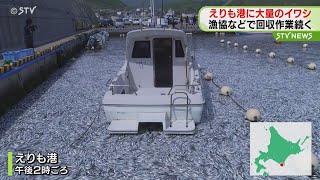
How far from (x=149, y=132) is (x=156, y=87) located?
3262 mm

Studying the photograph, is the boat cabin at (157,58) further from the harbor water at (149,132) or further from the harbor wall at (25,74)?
the harbor wall at (25,74)

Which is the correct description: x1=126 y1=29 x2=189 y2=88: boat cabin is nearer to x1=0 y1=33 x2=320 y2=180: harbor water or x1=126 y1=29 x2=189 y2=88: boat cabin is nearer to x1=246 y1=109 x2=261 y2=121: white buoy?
x1=0 y1=33 x2=320 y2=180: harbor water

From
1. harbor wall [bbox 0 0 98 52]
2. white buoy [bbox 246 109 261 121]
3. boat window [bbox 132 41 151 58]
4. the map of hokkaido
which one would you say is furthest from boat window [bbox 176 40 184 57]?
harbor wall [bbox 0 0 98 52]

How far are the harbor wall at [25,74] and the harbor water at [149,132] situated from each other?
44 centimetres

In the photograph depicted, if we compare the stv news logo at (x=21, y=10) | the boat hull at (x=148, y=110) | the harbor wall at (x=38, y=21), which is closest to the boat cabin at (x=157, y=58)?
the boat hull at (x=148, y=110)

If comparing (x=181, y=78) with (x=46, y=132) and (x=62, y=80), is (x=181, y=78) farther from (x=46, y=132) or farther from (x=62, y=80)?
(x=62, y=80)

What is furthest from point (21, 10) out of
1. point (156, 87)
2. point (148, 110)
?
point (148, 110)

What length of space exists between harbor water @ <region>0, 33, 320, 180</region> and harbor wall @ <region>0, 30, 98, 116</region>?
44cm

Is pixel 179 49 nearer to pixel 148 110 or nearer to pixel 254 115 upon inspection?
pixel 148 110

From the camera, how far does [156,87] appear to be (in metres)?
12.9

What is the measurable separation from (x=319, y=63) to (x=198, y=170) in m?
20.0

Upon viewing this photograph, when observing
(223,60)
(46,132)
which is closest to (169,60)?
(46,132)

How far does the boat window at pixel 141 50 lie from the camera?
1253cm

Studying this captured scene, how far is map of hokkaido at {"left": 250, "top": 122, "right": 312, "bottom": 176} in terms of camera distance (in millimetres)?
7367
